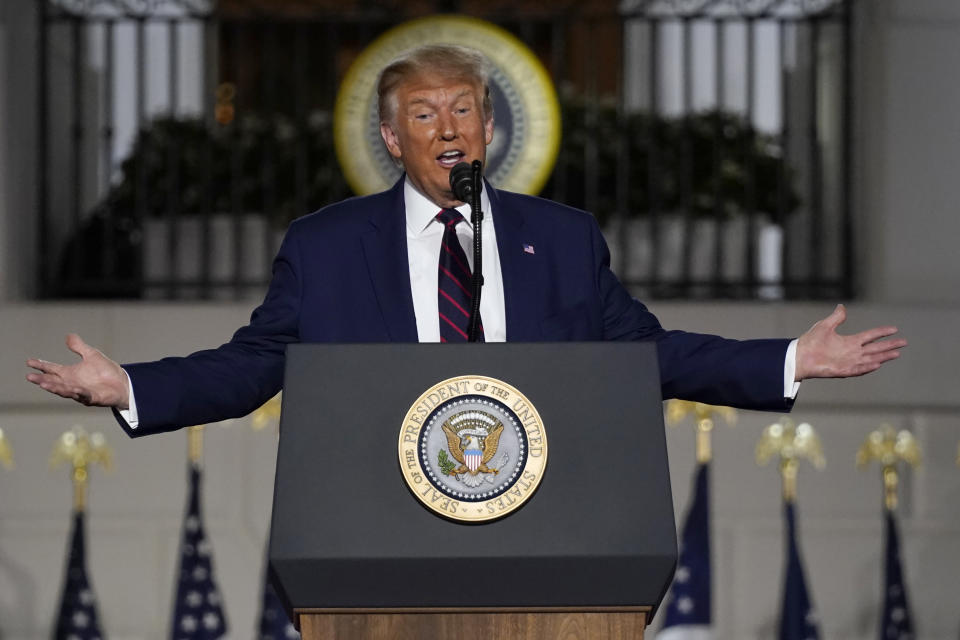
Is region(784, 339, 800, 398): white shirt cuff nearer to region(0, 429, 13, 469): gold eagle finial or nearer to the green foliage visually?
region(0, 429, 13, 469): gold eagle finial

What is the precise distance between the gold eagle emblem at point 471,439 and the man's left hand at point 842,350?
1.86 feet

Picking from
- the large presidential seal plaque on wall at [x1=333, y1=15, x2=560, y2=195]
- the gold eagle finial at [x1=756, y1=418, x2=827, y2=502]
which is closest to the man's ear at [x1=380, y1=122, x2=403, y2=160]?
the gold eagle finial at [x1=756, y1=418, x2=827, y2=502]

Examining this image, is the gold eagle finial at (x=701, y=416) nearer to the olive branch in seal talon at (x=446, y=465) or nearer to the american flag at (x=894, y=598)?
the american flag at (x=894, y=598)

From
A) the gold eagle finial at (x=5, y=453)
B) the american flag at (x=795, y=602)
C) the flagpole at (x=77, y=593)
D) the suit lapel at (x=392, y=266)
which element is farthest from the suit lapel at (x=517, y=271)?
the gold eagle finial at (x=5, y=453)

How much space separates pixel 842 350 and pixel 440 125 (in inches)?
26.8

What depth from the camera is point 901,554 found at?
16.7 ft

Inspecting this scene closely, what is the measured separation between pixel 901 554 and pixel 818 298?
1.26m

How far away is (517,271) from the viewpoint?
2.27 m

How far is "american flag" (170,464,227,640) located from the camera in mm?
4887

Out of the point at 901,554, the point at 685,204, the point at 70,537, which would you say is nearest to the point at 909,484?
the point at 901,554

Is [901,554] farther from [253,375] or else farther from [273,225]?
[253,375]

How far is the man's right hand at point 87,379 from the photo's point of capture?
6.79ft

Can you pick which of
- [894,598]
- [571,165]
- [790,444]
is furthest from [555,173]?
[894,598]

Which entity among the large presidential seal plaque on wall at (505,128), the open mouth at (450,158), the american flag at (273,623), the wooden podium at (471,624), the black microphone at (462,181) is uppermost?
the large presidential seal plaque on wall at (505,128)
